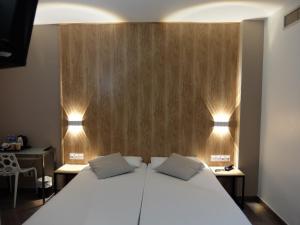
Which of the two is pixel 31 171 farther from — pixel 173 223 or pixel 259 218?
pixel 259 218

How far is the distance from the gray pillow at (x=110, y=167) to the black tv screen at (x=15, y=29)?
2.03m

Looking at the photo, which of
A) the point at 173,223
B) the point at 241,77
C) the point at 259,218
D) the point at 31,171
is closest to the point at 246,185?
the point at 259,218

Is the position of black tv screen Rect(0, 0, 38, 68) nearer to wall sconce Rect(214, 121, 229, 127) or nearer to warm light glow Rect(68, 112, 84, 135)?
warm light glow Rect(68, 112, 84, 135)

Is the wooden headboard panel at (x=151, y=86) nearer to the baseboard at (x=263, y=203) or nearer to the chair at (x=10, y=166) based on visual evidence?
the baseboard at (x=263, y=203)

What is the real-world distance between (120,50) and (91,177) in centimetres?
191

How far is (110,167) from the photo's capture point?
321 centimetres

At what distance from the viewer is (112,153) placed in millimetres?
3791

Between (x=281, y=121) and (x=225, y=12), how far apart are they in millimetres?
1584

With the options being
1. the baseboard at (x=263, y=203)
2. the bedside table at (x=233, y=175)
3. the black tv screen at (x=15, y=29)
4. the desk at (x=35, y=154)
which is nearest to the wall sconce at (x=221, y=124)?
the bedside table at (x=233, y=175)

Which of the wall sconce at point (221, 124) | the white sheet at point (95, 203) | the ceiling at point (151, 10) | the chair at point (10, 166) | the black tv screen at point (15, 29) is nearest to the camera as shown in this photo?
→ the black tv screen at point (15, 29)

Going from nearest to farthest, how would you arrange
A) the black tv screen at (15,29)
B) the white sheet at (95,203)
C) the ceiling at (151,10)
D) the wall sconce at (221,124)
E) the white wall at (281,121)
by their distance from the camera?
the black tv screen at (15,29) < the white sheet at (95,203) < the white wall at (281,121) < the ceiling at (151,10) < the wall sconce at (221,124)

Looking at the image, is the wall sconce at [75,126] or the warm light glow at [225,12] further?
the wall sconce at [75,126]

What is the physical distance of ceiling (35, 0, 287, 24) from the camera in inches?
112

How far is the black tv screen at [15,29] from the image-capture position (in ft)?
3.92
